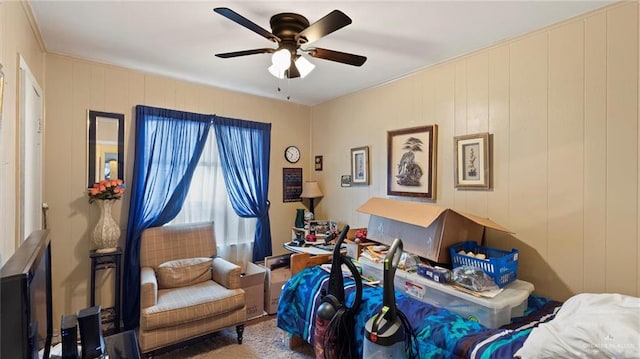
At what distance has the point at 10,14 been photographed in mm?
1646

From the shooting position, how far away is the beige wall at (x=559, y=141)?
184 centimetres

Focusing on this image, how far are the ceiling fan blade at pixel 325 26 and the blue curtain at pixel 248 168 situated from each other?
1.91 metres

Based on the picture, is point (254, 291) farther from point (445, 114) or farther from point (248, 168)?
point (445, 114)

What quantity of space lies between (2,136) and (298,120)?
10.2 ft

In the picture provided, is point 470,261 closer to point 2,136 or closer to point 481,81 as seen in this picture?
point 481,81

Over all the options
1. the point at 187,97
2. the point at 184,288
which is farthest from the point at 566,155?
the point at 187,97

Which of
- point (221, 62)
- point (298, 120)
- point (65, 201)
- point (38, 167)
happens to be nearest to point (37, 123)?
point (38, 167)

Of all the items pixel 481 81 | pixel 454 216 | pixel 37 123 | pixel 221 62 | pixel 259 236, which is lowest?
pixel 259 236

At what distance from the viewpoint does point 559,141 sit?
2.10m

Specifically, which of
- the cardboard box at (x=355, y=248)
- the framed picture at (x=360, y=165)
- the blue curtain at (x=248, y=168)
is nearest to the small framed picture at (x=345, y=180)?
the framed picture at (x=360, y=165)

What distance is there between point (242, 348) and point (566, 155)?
2.90 metres

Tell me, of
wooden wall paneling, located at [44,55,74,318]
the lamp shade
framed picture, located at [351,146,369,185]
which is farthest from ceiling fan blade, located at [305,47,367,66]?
wooden wall paneling, located at [44,55,74,318]

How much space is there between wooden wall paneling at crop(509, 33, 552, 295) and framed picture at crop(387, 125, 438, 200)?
0.66 meters

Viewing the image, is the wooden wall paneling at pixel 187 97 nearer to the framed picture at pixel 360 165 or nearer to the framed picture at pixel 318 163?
the framed picture at pixel 318 163
